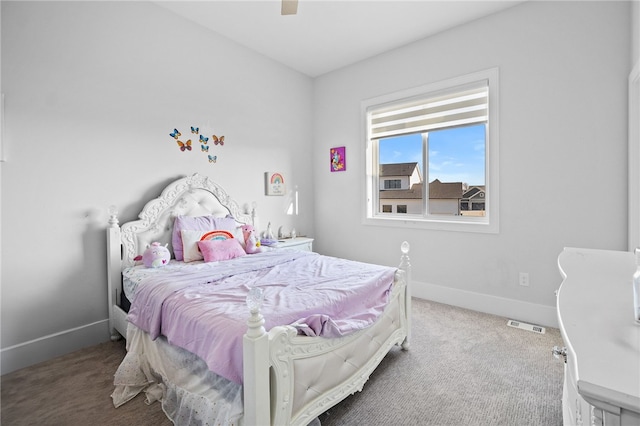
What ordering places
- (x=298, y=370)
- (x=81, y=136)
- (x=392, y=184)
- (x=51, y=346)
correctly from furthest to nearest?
(x=392, y=184)
(x=81, y=136)
(x=51, y=346)
(x=298, y=370)

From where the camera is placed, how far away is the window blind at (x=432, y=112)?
314cm

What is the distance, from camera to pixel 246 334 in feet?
3.89

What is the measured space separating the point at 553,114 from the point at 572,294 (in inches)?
92.3

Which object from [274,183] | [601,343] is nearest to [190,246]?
[274,183]

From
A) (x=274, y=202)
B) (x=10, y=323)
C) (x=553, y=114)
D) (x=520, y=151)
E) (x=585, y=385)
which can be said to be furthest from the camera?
(x=274, y=202)

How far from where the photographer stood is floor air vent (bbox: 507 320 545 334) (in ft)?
8.70

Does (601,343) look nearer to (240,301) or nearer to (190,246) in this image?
(240,301)

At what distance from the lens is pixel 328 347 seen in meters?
1.52

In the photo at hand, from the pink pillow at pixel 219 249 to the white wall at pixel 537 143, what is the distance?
1922 millimetres

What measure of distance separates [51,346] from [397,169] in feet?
12.1

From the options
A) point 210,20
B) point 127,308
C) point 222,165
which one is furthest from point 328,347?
point 210,20

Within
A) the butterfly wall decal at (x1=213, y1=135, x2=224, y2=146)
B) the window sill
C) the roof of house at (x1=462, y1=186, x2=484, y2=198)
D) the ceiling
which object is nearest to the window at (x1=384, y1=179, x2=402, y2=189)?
the window sill

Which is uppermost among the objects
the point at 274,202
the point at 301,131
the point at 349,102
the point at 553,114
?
the point at 349,102

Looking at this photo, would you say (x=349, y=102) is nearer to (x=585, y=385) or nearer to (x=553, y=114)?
(x=553, y=114)
